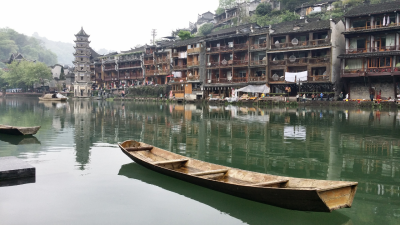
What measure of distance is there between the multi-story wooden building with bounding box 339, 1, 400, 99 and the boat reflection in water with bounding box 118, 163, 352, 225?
3882cm

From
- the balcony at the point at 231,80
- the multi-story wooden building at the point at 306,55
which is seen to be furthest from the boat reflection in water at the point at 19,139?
the balcony at the point at 231,80

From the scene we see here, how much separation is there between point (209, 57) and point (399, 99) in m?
30.9

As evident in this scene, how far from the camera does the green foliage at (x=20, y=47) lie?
433 feet

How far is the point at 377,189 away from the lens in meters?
9.13

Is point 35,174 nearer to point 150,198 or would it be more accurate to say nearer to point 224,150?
point 150,198

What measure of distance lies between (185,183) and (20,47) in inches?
6372

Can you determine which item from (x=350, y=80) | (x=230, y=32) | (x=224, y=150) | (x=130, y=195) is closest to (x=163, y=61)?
(x=230, y=32)

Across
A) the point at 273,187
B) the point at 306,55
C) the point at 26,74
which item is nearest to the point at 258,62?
the point at 306,55

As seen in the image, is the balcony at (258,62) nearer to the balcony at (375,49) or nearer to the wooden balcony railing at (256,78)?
the wooden balcony railing at (256,78)

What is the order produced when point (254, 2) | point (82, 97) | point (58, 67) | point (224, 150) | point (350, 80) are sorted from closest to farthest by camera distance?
1. point (224, 150)
2. point (350, 80)
3. point (254, 2)
4. point (82, 97)
5. point (58, 67)

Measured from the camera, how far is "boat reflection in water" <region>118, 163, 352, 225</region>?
715cm

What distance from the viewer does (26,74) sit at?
86312 millimetres

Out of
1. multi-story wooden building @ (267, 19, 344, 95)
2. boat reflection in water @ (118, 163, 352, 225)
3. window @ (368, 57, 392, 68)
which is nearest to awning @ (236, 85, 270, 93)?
multi-story wooden building @ (267, 19, 344, 95)

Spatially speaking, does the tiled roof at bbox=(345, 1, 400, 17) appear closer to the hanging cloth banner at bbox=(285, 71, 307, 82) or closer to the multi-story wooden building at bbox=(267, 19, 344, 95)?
the multi-story wooden building at bbox=(267, 19, 344, 95)
